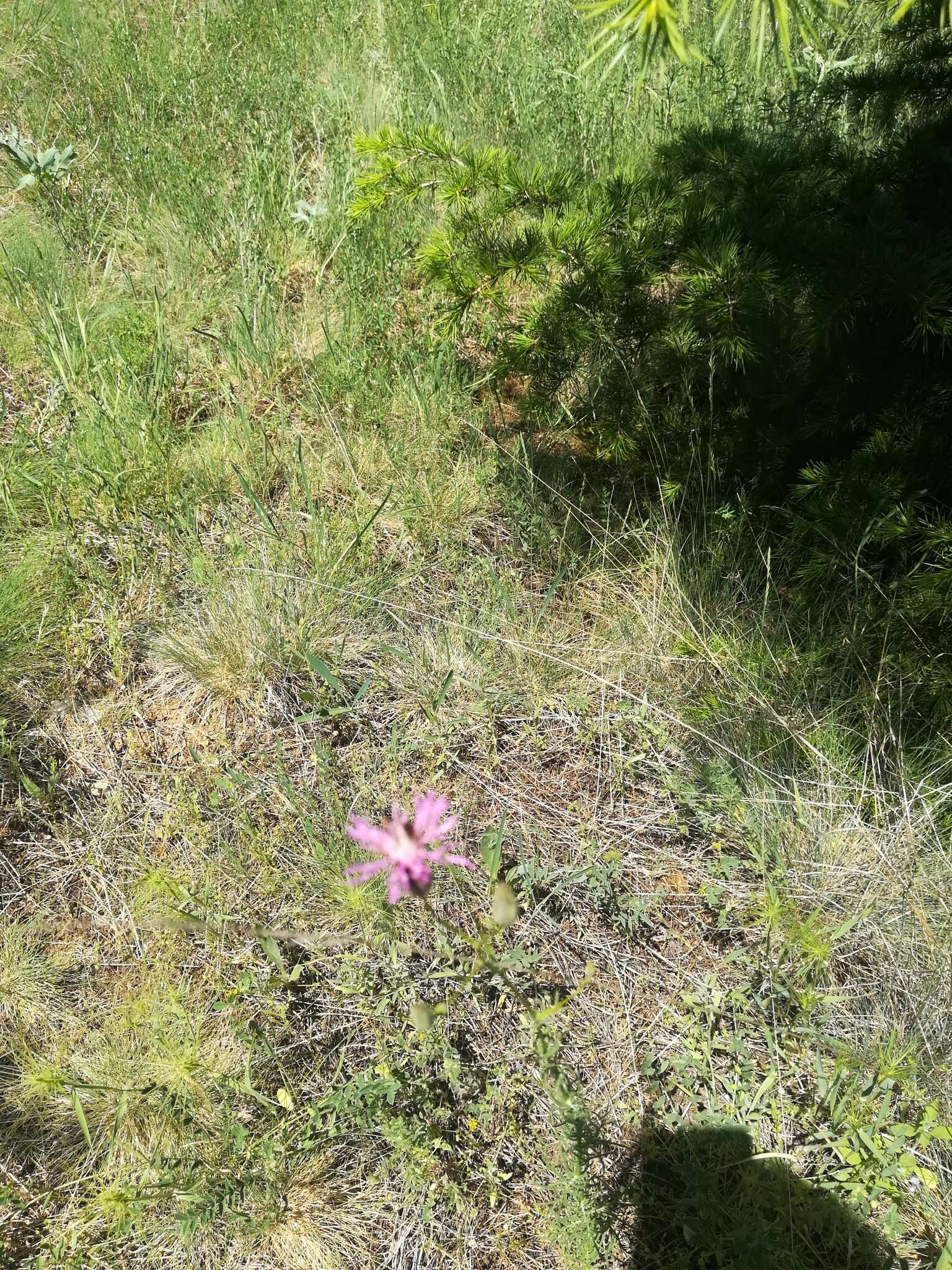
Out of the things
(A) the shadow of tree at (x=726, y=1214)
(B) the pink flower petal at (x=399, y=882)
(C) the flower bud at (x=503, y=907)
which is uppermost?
(B) the pink flower petal at (x=399, y=882)

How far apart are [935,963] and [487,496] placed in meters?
1.78

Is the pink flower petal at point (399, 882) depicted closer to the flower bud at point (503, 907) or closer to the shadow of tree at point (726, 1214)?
the flower bud at point (503, 907)

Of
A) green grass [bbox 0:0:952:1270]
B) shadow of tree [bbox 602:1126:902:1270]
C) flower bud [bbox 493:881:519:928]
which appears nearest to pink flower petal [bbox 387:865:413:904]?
flower bud [bbox 493:881:519:928]

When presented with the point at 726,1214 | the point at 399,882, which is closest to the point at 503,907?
the point at 399,882

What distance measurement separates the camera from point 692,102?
11.8 ft

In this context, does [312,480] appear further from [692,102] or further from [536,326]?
[692,102]

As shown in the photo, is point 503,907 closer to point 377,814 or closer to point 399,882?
point 399,882

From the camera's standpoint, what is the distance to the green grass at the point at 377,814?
170cm

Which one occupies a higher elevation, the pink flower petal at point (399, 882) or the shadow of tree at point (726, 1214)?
the pink flower petal at point (399, 882)

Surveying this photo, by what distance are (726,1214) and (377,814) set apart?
43.3 inches

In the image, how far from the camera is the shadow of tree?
1.62m

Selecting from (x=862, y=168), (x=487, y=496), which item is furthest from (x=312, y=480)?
(x=862, y=168)

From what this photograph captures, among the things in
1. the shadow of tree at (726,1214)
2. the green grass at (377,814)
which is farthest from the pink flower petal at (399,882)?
the shadow of tree at (726,1214)

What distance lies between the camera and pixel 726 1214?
1668mm
